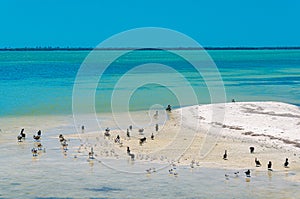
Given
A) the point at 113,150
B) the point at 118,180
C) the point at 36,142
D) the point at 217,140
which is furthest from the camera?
the point at 217,140

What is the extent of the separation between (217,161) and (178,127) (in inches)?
420

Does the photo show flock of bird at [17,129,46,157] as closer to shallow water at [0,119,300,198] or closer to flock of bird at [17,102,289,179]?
flock of bird at [17,102,289,179]

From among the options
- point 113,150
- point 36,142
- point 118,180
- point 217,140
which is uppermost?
point 217,140

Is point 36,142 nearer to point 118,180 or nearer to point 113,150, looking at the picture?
point 113,150

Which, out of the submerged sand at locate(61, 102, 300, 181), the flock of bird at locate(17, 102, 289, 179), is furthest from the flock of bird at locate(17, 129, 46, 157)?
the submerged sand at locate(61, 102, 300, 181)

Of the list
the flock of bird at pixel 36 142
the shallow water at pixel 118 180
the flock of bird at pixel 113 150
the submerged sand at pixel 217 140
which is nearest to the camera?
the shallow water at pixel 118 180

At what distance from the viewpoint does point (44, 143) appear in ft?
102

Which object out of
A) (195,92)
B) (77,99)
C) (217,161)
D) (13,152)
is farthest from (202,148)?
(195,92)

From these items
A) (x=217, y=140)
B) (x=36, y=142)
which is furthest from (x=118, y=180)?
(x=217, y=140)

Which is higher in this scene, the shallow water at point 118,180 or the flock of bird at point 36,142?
the flock of bird at point 36,142

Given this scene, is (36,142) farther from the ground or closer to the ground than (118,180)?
farther from the ground

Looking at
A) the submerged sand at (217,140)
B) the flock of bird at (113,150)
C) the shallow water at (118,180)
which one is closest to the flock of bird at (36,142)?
the flock of bird at (113,150)

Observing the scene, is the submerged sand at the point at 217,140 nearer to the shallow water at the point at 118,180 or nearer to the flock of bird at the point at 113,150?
the flock of bird at the point at 113,150

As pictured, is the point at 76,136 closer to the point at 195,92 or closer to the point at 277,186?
the point at 277,186
